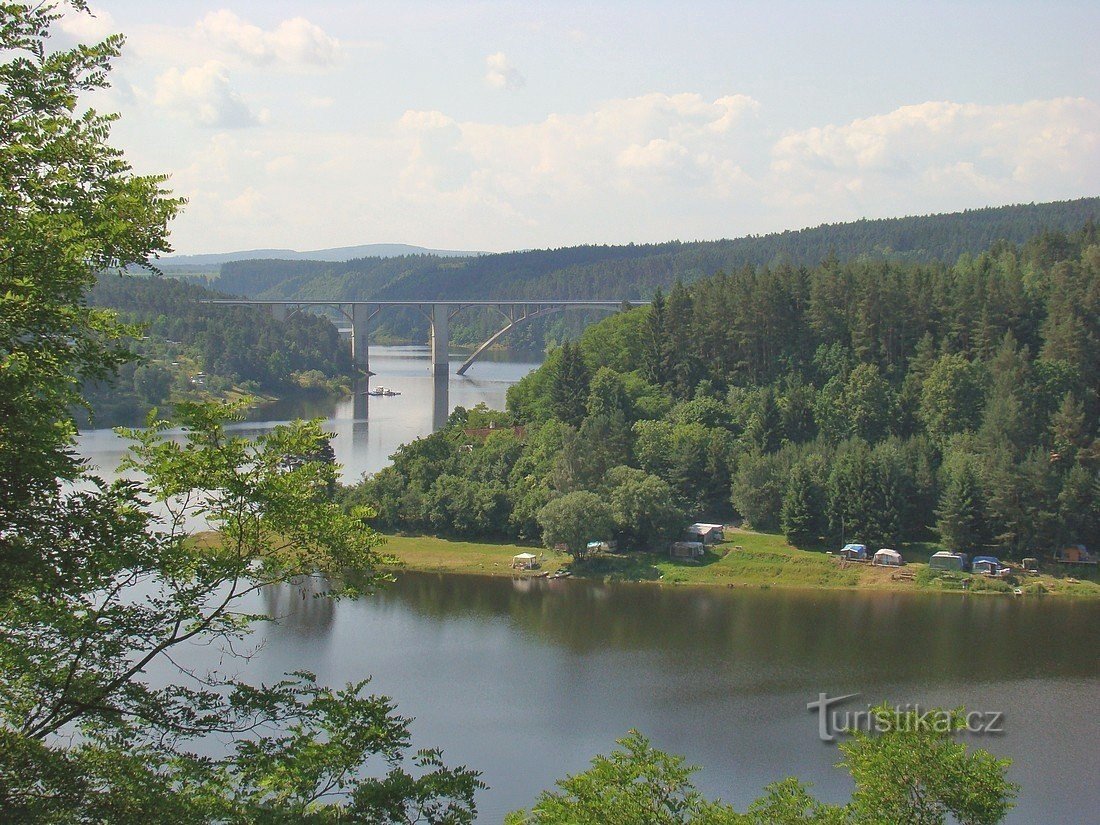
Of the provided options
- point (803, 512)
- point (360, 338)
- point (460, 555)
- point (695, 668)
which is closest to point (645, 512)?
point (803, 512)

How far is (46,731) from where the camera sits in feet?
25.4

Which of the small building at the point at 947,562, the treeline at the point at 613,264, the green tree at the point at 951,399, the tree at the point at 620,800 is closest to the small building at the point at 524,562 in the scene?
the small building at the point at 947,562

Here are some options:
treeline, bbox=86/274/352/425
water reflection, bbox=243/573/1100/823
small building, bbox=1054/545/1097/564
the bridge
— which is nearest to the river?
water reflection, bbox=243/573/1100/823

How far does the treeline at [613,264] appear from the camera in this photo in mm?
107312

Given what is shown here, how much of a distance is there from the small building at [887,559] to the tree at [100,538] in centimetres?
2706

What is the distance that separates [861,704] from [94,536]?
18.8 metres

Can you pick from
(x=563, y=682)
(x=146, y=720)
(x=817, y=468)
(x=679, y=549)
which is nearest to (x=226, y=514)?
(x=146, y=720)

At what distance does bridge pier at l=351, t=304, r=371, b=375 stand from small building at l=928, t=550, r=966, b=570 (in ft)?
211

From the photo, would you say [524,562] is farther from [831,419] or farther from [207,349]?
[207,349]

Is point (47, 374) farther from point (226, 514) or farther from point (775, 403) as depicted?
point (775, 403)

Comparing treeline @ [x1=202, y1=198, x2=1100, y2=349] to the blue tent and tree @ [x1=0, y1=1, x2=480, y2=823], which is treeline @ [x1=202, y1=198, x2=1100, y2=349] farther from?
tree @ [x1=0, y1=1, x2=480, y2=823]

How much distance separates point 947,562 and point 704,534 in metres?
7.05

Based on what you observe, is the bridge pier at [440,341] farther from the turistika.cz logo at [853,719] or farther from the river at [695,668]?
the turistika.cz logo at [853,719]

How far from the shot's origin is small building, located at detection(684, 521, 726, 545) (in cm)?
3597
